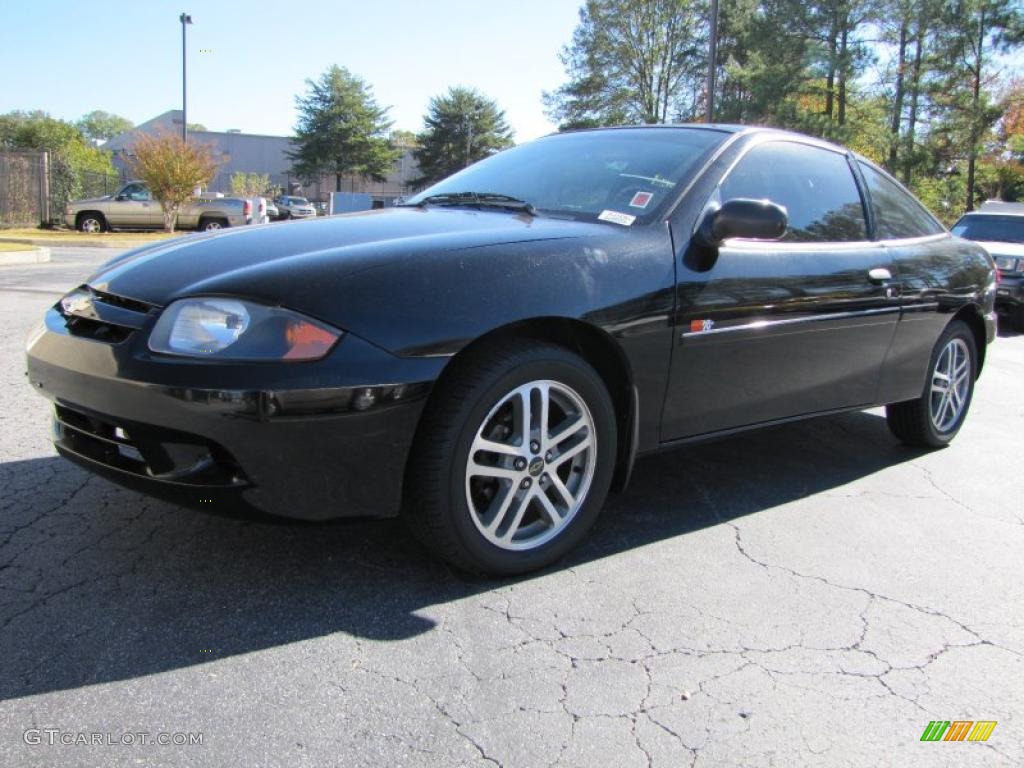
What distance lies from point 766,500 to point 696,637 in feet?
4.49

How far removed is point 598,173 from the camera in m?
3.35

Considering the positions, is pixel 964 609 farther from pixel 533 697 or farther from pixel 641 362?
pixel 533 697

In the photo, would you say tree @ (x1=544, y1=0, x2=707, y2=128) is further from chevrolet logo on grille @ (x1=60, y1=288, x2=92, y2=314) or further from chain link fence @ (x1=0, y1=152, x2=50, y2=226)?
chevrolet logo on grille @ (x1=60, y1=288, x2=92, y2=314)

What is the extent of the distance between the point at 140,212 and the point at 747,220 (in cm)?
2632

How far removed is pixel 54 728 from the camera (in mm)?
1844

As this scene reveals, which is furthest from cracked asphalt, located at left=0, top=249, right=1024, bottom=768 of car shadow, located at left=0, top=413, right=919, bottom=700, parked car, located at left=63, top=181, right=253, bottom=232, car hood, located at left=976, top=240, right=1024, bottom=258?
parked car, located at left=63, top=181, right=253, bottom=232

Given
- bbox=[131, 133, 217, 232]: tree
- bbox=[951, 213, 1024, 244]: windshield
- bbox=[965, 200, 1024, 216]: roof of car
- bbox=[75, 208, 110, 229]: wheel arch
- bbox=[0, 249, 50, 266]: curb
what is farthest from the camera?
bbox=[75, 208, 110, 229]: wheel arch

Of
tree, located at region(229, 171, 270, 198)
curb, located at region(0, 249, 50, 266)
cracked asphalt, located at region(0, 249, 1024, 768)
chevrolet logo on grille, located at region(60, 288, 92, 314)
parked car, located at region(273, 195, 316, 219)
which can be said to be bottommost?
cracked asphalt, located at region(0, 249, 1024, 768)

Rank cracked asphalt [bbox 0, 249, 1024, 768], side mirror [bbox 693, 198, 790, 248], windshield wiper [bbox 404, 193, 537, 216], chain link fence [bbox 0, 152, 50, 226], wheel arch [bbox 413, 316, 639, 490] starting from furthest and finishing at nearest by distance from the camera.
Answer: chain link fence [bbox 0, 152, 50, 226] → windshield wiper [bbox 404, 193, 537, 216] → side mirror [bbox 693, 198, 790, 248] → wheel arch [bbox 413, 316, 639, 490] → cracked asphalt [bbox 0, 249, 1024, 768]

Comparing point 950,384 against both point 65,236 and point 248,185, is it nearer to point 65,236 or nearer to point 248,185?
point 65,236

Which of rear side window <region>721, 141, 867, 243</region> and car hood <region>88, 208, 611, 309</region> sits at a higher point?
rear side window <region>721, 141, 867, 243</region>

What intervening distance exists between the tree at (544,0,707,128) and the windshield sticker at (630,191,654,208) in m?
48.1

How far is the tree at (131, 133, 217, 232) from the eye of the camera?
77.5 ft

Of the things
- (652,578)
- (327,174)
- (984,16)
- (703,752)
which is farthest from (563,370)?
(327,174)
